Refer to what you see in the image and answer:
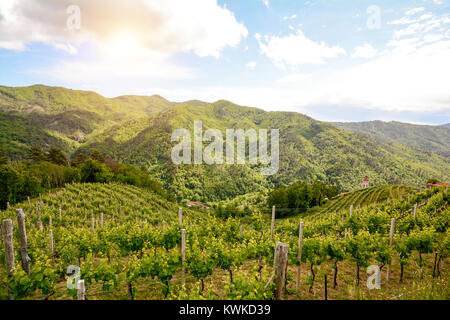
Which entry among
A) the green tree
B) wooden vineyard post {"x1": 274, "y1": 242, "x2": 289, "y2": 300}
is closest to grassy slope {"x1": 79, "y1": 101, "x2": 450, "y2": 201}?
the green tree

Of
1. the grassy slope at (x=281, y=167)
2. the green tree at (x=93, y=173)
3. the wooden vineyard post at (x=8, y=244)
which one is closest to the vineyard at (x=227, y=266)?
the wooden vineyard post at (x=8, y=244)

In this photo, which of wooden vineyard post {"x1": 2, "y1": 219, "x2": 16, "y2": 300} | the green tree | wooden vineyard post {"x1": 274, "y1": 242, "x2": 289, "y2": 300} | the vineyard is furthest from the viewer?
the green tree

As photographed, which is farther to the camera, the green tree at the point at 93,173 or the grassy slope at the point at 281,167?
the grassy slope at the point at 281,167

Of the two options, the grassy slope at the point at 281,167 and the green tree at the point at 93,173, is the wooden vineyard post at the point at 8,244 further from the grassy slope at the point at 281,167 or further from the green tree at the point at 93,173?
the grassy slope at the point at 281,167

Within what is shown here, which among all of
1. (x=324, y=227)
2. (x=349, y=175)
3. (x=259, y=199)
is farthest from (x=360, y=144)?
(x=324, y=227)

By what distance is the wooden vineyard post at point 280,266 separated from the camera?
5148 mm

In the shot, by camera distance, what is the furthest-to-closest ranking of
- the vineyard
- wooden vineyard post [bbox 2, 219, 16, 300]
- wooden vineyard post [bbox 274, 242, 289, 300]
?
wooden vineyard post [bbox 2, 219, 16, 300] → the vineyard → wooden vineyard post [bbox 274, 242, 289, 300]

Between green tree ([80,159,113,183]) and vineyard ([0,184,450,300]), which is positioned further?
green tree ([80,159,113,183])

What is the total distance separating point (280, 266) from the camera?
5.23 m

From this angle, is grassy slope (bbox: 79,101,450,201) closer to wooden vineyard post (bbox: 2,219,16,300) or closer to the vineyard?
the vineyard

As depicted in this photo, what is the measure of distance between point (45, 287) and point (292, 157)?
166m

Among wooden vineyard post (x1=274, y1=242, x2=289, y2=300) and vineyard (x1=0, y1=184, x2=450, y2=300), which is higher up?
wooden vineyard post (x1=274, y1=242, x2=289, y2=300)

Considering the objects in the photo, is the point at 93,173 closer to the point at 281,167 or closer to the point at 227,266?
the point at 227,266

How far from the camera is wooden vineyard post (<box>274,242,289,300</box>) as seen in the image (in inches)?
203
